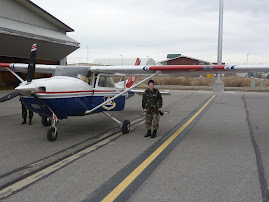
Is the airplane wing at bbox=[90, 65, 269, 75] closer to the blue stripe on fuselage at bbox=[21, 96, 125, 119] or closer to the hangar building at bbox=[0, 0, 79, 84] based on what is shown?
the blue stripe on fuselage at bbox=[21, 96, 125, 119]

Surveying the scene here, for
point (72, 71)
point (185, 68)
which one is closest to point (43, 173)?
point (72, 71)

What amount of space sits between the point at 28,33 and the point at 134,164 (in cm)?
1877

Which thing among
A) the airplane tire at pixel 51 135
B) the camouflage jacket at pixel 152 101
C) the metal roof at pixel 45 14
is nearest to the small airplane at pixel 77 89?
the airplane tire at pixel 51 135

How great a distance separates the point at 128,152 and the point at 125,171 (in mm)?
1106

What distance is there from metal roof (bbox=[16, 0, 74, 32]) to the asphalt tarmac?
17.3 m

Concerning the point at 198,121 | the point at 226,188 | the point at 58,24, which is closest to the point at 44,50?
the point at 58,24

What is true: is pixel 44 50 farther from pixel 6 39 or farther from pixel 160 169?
pixel 160 169

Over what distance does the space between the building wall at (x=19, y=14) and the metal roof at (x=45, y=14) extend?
29 cm

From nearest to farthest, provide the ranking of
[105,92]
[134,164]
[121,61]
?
[134,164] < [105,92] < [121,61]

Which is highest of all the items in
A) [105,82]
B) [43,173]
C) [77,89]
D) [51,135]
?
[105,82]

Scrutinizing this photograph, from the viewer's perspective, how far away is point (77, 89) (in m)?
6.72

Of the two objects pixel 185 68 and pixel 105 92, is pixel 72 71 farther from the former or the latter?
pixel 185 68

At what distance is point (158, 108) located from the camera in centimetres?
674

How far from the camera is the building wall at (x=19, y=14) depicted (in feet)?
67.8
